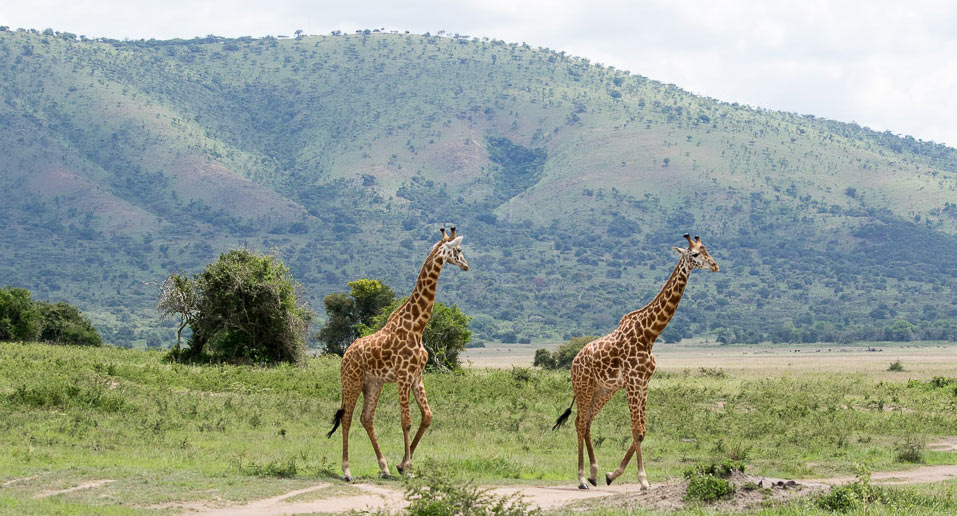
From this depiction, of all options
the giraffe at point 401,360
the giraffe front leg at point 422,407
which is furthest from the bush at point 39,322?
the giraffe front leg at point 422,407

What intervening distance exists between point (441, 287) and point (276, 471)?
147115 millimetres

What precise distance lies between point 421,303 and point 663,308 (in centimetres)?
396

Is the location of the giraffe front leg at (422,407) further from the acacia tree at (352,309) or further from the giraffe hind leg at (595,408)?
the acacia tree at (352,309)

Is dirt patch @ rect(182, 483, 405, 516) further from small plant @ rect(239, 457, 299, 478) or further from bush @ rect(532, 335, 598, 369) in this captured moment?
bush @ rect(532, 335, 598, 369)

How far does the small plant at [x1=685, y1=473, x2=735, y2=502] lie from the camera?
15531mm

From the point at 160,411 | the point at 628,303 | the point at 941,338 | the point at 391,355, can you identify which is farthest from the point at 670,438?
the point at 628,303

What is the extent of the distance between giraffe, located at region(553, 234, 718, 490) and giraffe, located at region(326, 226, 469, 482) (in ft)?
8.68

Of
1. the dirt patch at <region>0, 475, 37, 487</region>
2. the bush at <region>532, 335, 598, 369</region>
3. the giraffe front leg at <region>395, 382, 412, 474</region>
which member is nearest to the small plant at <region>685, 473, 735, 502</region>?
the giraffe front leg at <region>395, 382, 412, 474</region>

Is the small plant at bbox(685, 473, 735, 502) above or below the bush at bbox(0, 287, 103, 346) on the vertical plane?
below

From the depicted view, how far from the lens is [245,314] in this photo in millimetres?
39562

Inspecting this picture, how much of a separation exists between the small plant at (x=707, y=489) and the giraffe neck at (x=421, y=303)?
510 centimetres

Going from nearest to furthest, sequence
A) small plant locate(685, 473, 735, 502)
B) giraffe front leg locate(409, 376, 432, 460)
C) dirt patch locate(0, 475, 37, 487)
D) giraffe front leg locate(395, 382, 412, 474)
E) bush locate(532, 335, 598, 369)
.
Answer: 1. small plant locate(685, 473, 735, 502)
2. dirt patch locate(0, 475, 37, 487)
3. giraffe front leg locate(409, 376, 432, 460)
4. giraffe front leg locate(395, 382, 412, 474)
5. bush locate(532, 335, 598, 369)

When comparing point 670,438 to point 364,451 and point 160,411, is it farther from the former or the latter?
point 160,411

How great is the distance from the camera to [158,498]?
50.7 ft
